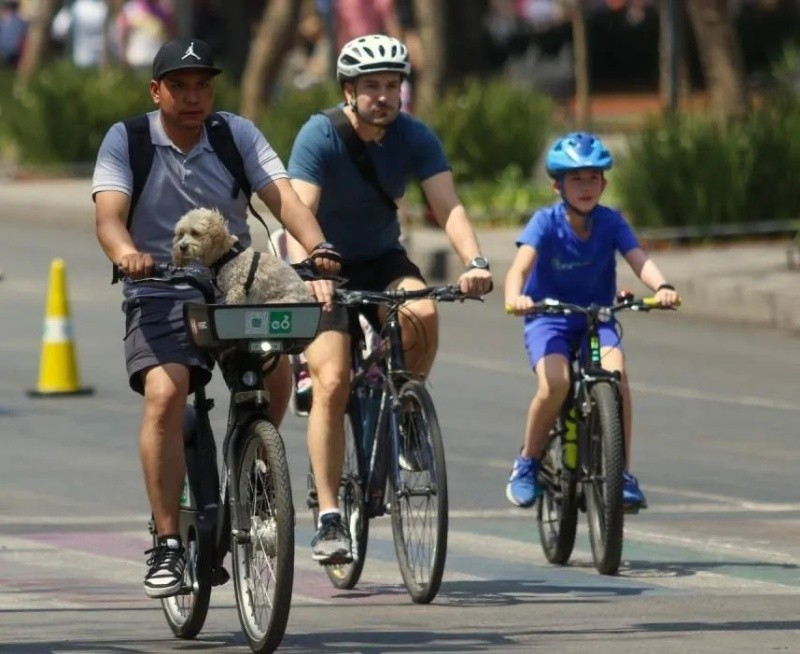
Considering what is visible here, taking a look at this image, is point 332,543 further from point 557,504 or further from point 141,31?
point 141,31

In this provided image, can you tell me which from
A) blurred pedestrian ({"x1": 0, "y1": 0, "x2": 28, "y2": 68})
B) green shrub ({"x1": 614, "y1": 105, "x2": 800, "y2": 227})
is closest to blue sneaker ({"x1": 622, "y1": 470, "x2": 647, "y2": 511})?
green shrub ({"x1": 614, "y1": 105, "x2": 800, "y2": 227})

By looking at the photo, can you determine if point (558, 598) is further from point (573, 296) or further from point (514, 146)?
point (514, 146)

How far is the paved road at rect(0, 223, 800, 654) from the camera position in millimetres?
8062

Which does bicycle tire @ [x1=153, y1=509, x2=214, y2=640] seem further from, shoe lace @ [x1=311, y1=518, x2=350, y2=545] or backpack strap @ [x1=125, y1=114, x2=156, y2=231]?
backpack strap @ [x1=125, y1=114, x2=156, y2=231]

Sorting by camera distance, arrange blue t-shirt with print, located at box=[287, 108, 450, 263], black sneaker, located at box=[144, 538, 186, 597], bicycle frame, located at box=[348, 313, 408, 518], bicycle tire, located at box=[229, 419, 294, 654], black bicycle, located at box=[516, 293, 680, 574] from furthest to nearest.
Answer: black bicycle, located at box=[516, 293, 680, 574] → blue t-shirt with print, located at box=[287, 108, 450, 263] → bicycle frame, located at box=[348, 313, 408, 518] → black sneaker, located at box=[144, 538, 186, 597] → bicycle tire, located at box=[229, 419, 294, 654]

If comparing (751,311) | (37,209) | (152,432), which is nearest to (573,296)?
(152,432)

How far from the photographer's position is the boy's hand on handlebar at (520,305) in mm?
9406

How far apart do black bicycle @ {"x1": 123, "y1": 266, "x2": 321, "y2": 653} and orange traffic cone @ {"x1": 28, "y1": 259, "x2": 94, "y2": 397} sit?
694 centimetres

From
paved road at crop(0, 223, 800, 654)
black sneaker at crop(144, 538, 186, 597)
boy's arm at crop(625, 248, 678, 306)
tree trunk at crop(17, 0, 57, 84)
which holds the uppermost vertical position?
tree trunk at crop(17, 0, 57, 84)

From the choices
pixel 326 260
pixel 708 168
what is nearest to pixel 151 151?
pixel 326 260

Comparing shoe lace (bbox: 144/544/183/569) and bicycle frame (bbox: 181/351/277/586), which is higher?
bicycle frame (bbox: 181/351/277/586)

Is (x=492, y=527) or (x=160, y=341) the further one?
(x=492, y=527)

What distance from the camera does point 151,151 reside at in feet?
26.0

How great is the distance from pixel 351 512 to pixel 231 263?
5.75ft
